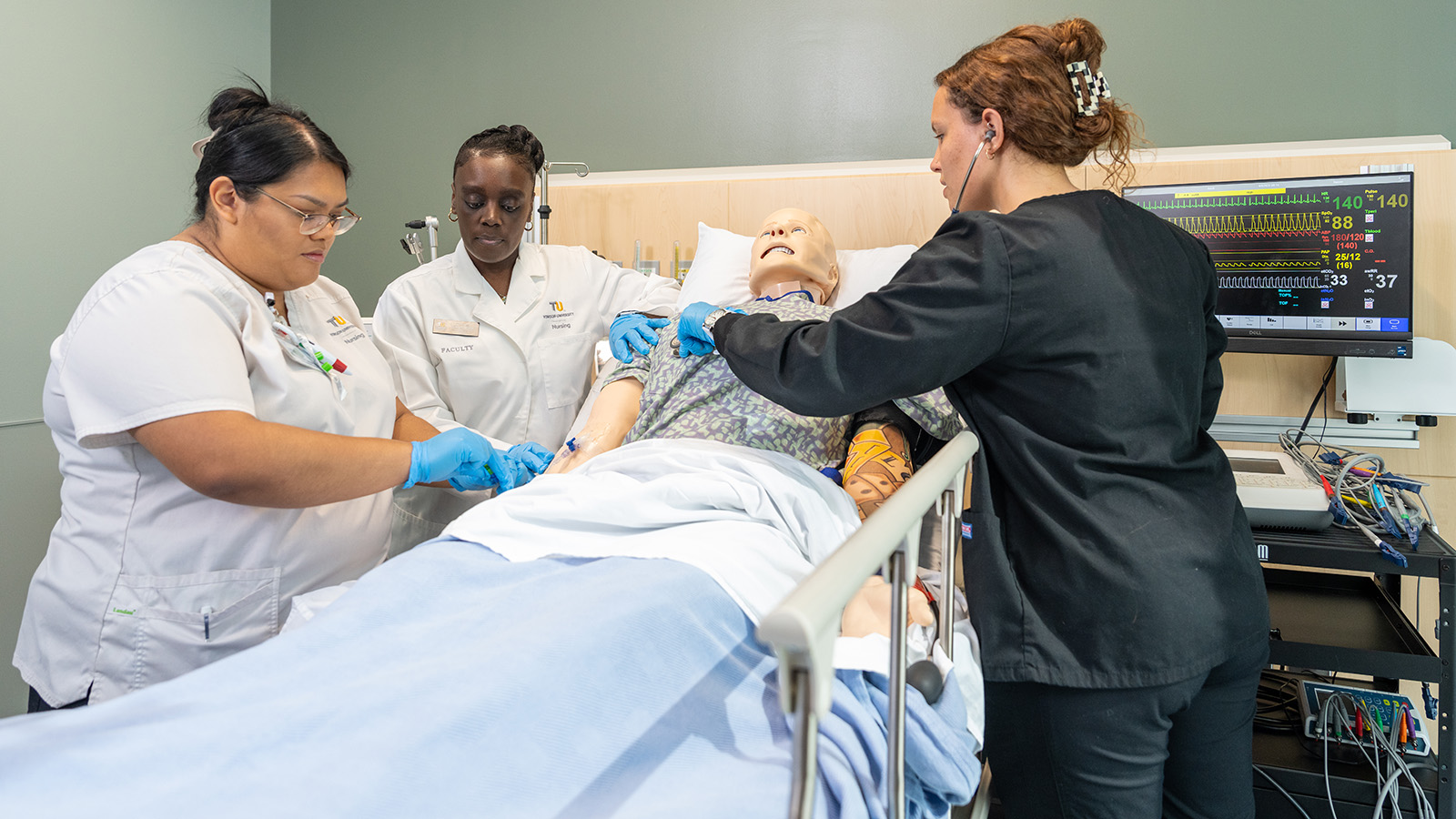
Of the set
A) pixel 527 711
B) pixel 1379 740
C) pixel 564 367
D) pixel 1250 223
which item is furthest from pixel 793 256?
pixel 1379 740

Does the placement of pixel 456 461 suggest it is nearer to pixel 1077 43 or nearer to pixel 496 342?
pixel 496 342

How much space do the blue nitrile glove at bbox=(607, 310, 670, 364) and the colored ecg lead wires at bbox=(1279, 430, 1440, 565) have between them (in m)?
1.38

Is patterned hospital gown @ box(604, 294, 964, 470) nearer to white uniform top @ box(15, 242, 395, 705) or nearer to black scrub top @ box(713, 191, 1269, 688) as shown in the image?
black scrub top @ box(713, 191, 1269, 688)

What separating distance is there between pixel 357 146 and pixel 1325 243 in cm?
361

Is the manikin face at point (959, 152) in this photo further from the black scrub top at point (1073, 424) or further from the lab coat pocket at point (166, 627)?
the lab coat pocket at point (166, 627)

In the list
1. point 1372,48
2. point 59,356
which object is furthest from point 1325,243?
point 59,356

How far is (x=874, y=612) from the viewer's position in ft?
3.74

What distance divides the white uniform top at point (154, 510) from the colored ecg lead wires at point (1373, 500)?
187 cm

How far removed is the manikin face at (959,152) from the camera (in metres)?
1.24

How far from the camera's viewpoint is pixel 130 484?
1.25 metres

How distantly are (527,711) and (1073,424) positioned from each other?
712mm

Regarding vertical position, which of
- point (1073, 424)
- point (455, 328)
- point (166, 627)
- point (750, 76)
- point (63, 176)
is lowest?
point (166, 627)

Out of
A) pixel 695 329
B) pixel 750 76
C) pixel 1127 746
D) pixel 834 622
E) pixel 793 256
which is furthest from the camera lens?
pixel 750 76

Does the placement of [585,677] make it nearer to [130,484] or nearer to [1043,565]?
[1043,565]
